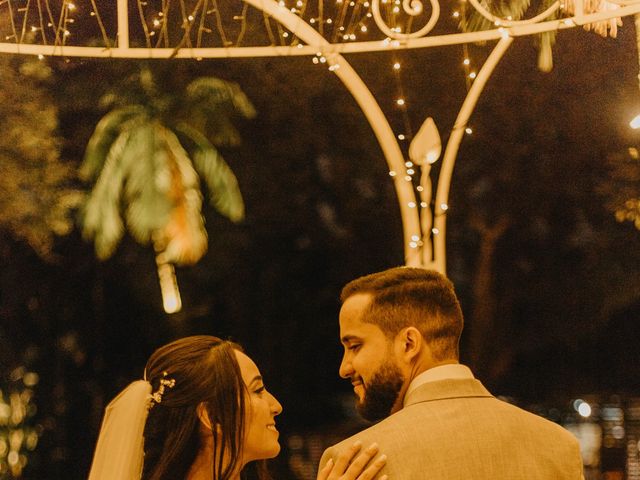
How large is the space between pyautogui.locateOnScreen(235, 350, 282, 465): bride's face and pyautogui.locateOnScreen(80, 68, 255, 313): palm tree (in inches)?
71.5

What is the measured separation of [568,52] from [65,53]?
220cm

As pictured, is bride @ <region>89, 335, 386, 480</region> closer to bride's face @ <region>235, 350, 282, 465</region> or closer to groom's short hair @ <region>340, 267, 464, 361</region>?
bride's face @ <region>235, 350, 282, 465</region>

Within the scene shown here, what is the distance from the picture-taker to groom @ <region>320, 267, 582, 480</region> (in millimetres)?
1778

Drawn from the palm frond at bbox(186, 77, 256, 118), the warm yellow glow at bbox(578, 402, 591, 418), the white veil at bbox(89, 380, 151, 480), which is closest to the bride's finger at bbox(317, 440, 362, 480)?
the white veil at bbox(89, 380, 151, 480)

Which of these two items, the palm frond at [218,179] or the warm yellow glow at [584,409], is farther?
the palm frond at [218,179]

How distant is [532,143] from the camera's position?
407cm

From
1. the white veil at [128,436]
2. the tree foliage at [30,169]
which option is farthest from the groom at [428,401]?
the tree foliage at [30,169]

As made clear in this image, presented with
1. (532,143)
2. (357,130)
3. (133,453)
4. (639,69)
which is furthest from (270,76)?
(133,453)

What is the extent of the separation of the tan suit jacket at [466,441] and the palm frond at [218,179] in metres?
2.49

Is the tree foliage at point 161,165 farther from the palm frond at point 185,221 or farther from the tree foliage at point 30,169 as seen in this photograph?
the tree foliage at point 30,169

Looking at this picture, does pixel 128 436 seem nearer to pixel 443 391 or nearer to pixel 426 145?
pixel 443 391

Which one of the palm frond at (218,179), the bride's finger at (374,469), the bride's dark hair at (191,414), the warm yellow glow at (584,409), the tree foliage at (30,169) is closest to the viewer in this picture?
the bride's finger at (374,469)

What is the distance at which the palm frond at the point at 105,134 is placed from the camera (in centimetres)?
427

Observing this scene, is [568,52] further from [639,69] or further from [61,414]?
[61,414]
